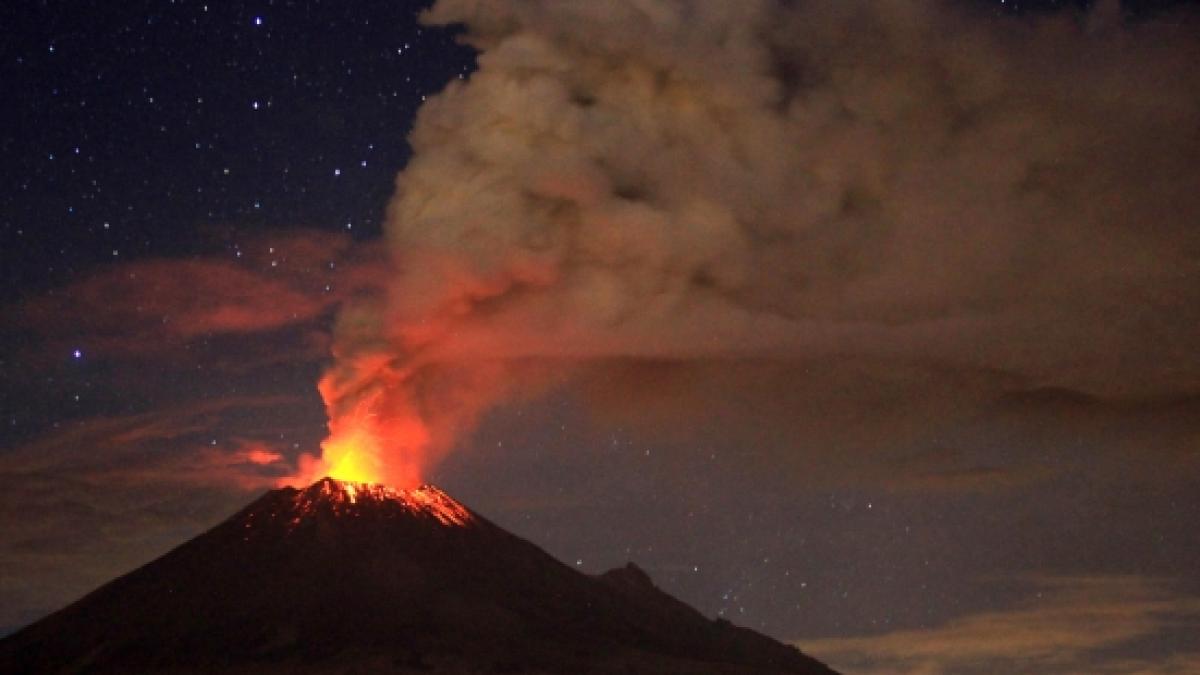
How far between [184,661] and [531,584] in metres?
39.3

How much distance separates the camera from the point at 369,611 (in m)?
120

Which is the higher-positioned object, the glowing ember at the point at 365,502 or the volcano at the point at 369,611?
the glowing ember at the point at 365,502

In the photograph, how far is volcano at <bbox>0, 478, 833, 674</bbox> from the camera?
110000 mm

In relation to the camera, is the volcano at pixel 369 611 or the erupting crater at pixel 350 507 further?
the erupting crater at pixel 350 507

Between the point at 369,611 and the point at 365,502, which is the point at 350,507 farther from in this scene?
the point at 369,611

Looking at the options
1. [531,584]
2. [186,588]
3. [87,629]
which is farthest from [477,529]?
[87,629]

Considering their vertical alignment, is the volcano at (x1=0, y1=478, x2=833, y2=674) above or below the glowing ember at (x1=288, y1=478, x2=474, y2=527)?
below

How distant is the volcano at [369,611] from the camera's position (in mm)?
110000

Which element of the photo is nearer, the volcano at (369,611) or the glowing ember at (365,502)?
Result: the volcano at (369,611)

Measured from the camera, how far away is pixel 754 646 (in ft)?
477

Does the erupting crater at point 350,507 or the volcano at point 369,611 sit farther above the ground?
the erupting crater at point 350,507

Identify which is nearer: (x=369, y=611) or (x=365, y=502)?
(x=369, y=611)

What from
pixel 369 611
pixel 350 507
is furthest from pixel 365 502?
pixel 369 611

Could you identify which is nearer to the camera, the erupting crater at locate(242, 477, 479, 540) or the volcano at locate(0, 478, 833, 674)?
the volcano at locate(0, 478, 833, 674)
